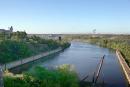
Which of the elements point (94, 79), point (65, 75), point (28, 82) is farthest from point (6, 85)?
point (94, 79)

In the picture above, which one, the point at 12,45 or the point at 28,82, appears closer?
the point at 28,82

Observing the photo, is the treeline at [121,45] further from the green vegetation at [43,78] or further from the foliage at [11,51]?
the green vegetation at [43,78]

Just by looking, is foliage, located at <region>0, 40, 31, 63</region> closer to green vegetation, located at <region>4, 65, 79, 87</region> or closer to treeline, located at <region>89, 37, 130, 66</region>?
treeline, located at <region>89, 37, 130, 66</region>

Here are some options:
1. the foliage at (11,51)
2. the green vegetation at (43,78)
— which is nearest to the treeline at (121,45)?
the foliage at (11,51)

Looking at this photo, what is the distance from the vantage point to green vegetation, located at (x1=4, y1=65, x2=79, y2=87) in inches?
651

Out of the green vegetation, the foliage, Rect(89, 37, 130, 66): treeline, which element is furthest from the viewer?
Rect(89, 37, 130, 66): treeline

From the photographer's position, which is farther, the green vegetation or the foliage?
the foliage

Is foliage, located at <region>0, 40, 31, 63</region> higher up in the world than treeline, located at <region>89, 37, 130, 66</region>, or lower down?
higher up

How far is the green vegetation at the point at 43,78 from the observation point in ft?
54.3

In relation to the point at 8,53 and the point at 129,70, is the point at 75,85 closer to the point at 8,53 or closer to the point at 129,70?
the point at 129,70

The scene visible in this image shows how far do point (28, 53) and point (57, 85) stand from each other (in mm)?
27003

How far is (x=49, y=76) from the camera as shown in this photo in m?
18.3

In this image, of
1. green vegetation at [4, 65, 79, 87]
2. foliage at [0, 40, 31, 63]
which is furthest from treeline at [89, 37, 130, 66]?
green vegetation at [4, 65, 79, 87]

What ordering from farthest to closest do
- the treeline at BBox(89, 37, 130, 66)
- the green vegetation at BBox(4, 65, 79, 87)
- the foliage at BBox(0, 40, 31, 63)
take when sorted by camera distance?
1. the treeline at BBox(89, 37, 130, 66)
2. the foliage at BBox(0, 40, 31, 63)
3. the green vegetation at BBox(4, 65, 79, 87)
